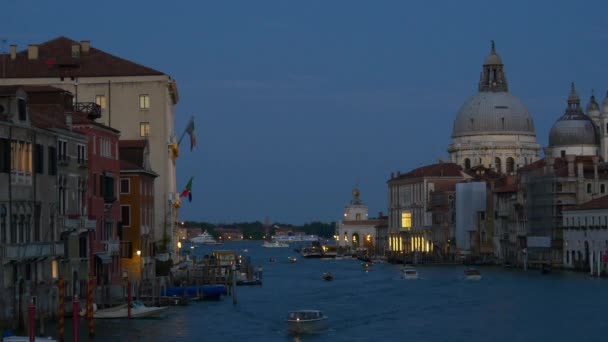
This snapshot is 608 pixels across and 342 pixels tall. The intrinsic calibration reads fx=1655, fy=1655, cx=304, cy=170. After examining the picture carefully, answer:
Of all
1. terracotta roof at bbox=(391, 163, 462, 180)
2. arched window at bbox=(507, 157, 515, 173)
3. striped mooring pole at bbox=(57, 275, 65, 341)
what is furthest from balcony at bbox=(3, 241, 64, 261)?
arched window at bbox=(507, 157, 515, 173)

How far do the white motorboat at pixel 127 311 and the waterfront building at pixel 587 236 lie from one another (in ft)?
134

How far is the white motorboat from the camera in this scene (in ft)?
151

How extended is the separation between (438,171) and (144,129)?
80021mm

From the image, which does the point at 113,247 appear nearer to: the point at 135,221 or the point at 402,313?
the point at 135,221

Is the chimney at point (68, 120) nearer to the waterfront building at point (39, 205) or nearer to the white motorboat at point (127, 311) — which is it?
the waterfront building at point (39, 205)

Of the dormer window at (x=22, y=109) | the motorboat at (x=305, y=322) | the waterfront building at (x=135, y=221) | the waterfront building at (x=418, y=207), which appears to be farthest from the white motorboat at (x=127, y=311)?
the waterfront building at (x=418, y=207)

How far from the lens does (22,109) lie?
4019 centimetres

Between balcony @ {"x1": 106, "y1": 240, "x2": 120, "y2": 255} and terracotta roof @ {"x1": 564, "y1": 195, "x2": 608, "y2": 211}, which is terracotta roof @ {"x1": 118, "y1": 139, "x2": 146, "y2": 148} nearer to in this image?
A: balcony @ {"x1": 106, "y1": 240, "x2": 120, "y2": 255}

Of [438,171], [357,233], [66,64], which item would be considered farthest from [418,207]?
[66,64]

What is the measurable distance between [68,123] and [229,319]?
9079 millimetres

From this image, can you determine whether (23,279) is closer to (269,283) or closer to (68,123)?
(68,123)

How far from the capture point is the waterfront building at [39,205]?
3891 centimetres

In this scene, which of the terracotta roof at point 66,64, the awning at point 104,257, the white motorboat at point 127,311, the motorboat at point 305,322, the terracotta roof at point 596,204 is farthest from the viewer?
the terracotta roof at point 596,204

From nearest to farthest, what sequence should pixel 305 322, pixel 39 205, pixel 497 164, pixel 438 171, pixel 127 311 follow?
pixel 39 205 → pixel 127 311 → pixel 305 322 → pixel 438 171 → pixel 497 164
